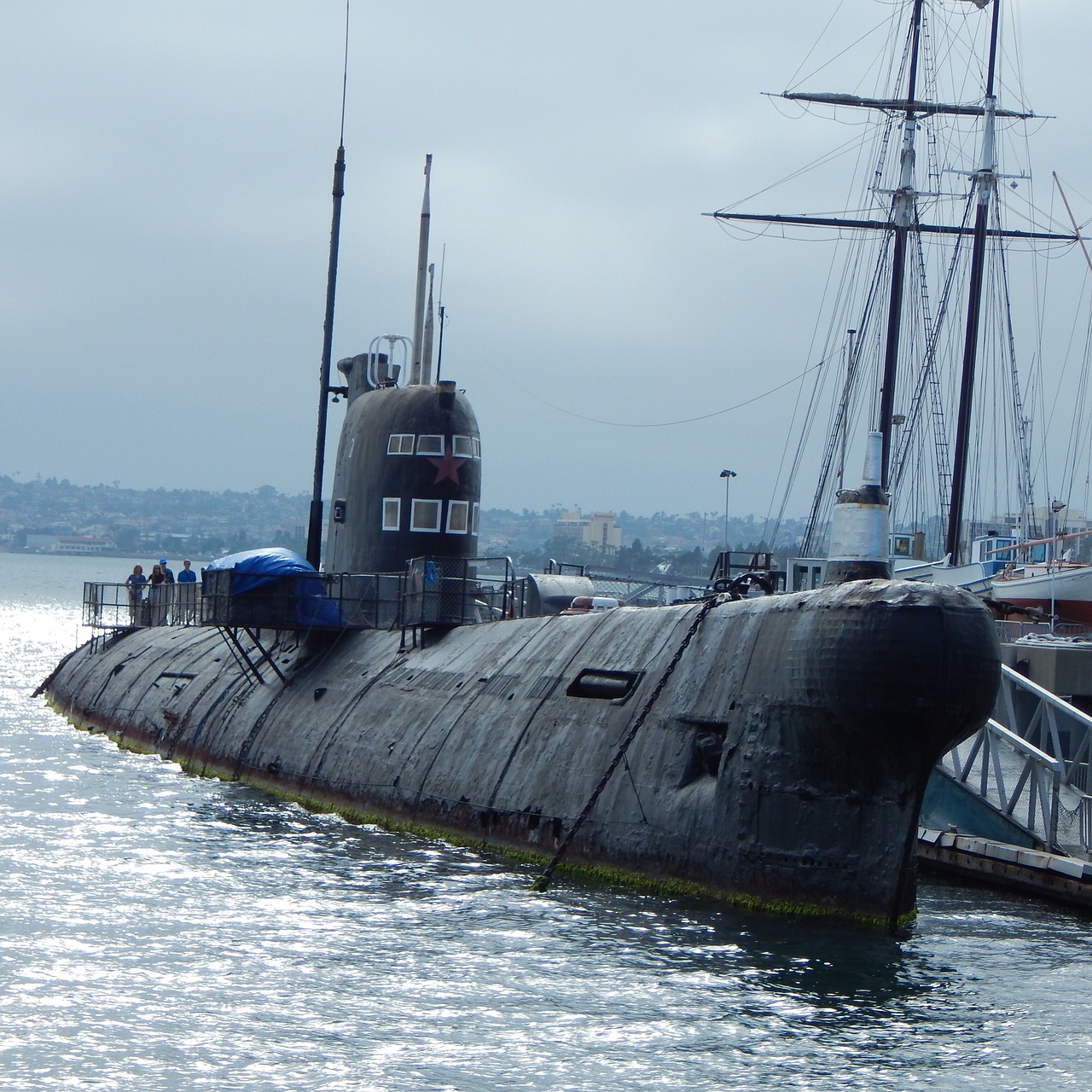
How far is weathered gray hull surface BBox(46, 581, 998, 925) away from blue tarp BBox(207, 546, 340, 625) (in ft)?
10.2

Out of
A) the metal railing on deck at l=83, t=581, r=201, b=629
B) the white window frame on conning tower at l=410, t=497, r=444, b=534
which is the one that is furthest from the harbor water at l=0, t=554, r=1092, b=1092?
the metal railing on deck at l=83, t=581, r=201, b=629

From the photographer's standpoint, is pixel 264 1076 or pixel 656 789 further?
pixel 656 789

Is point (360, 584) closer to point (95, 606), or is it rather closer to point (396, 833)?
point (396, 833)

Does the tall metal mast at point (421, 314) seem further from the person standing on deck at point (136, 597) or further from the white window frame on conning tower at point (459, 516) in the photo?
the person standing on deck at point (136, 597)

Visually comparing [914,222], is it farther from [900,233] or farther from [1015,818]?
[1015,818]

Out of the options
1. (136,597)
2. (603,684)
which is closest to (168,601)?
(136,597)

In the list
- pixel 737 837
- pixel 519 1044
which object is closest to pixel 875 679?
pixel 737 837

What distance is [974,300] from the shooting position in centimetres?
4350

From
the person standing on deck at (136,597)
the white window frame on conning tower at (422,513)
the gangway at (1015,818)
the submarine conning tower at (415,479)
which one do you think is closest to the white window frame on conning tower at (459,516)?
the submarine conning tower at (415,479)

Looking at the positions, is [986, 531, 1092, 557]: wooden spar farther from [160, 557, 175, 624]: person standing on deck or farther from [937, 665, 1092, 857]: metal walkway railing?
[160, 557, 175, 624]: person standing on deck

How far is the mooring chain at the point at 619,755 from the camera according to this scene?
1738 cm

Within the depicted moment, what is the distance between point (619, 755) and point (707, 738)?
4.27ft

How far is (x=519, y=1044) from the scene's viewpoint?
12148mm

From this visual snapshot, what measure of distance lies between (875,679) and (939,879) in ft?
22.6
